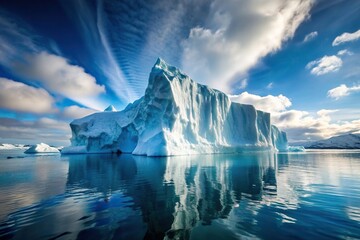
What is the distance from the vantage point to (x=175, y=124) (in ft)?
111

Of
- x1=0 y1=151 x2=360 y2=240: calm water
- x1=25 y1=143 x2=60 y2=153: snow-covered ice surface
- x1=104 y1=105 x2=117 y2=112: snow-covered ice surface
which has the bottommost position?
x1=0 y1=151 x2=360 y2=240: calm water

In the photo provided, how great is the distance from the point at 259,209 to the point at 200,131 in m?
35.1

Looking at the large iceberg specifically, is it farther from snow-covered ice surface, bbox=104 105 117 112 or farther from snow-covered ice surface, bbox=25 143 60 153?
snow-covered ice surface, bbox=25 143 60 153

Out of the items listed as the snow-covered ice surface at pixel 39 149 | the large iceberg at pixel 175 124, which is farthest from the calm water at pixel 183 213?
the snow-covered ice surface at pixel 39 149

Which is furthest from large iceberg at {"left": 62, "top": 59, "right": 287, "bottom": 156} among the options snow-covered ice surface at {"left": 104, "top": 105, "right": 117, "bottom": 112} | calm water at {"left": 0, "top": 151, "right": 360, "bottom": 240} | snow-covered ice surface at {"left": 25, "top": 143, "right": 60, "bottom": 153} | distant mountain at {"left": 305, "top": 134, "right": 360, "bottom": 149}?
distant mountain at {"left": 305, "top": 134, "right": 360, "bottom": 149}

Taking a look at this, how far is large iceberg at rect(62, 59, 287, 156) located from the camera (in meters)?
33.8

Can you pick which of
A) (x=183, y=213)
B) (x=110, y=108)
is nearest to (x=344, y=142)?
(x=110, y=108)

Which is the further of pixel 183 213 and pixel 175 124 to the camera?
pixel 175 124

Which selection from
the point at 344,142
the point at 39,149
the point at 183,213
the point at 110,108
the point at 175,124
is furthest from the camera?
the point at 344,142

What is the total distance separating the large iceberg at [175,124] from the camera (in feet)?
111

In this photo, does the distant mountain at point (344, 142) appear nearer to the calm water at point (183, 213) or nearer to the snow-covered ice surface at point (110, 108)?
the snow-covered ice surface at point (110, 108)

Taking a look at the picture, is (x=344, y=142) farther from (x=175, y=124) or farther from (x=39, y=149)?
(x=39, y=149)

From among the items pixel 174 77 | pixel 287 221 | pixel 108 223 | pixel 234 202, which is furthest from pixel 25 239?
pixel 174 77

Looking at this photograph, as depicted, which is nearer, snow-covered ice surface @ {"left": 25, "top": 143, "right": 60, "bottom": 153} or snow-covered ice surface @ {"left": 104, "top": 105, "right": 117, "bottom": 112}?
snow-covered ice surface @ {"left": 25, "top": 143, "right": 60, "bottom": 153}
